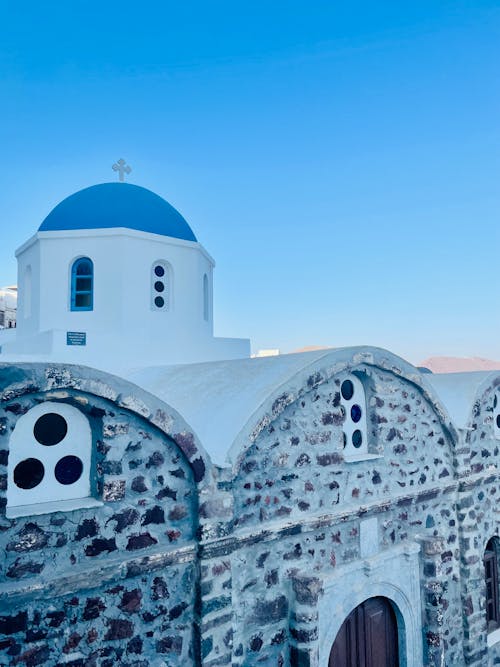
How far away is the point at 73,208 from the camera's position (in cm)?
847

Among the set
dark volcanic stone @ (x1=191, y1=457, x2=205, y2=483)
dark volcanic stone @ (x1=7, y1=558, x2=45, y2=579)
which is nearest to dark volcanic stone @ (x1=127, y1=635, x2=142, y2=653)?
dark volcanic stone @ (x1=7, y1=558, x2=45, y2=579)

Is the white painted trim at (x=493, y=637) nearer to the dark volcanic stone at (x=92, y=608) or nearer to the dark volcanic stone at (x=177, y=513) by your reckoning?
the dark volcanic stone at (x=177, y=513)

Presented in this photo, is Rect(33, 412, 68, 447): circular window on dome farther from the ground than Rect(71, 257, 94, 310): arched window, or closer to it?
closer to it

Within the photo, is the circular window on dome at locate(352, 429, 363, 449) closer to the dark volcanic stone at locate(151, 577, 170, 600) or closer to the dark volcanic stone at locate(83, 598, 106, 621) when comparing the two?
the dark volcanic stone at locate(151, 577, 170, 600)

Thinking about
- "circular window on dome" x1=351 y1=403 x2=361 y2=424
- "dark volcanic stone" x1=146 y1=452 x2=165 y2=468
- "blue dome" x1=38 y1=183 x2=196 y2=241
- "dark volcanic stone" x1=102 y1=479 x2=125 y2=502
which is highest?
"blue dome" x1=38 y1=183 x2=196 y2=241

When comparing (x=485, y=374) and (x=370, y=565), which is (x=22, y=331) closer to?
(x=370, y=565)

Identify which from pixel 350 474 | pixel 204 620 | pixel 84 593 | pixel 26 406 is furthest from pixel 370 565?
pixel 26 406

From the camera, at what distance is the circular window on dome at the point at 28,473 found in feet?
10.8

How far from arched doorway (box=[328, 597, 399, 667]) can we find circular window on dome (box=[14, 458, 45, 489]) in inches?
133

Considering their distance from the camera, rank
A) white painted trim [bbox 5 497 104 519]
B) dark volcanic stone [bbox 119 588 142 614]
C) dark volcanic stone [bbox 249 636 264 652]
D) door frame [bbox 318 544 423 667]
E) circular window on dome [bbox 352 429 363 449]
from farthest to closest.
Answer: circular window on dome [bbox 352 429 363 449] < door frame [bbox 318 544 423 667] < dark volcanic stone [bbox 249 636 264 652] < dark volcanic stone [bbox 119 588 142 614] < white painted trim [bbox 5 497 104 519]

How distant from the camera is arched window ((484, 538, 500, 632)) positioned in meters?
6.89

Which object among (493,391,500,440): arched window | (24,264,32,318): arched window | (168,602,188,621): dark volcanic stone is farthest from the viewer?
(24,264,32,318): arched window

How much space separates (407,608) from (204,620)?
2807mm

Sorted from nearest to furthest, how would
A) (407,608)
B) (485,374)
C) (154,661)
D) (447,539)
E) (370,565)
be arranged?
1. (154,661)
2. (370,565)
3. (407,608)
4. (447,539)
5. (485,374)
